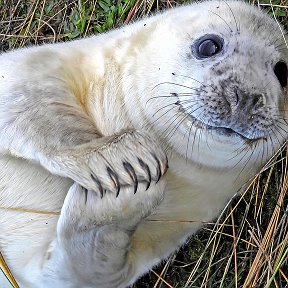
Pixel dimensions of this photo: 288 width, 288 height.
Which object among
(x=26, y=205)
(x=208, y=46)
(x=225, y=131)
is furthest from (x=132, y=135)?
(x=26, y=205)

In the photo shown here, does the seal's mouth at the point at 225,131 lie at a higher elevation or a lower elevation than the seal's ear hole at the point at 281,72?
lower

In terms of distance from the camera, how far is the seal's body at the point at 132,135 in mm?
2660

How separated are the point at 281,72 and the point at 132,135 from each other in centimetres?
79

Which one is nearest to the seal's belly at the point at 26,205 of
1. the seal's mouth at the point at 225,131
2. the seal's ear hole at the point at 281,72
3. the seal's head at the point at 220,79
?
the seal's head at the point at 220,79

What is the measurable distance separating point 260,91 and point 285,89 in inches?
14.8

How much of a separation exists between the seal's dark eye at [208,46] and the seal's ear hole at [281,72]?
0.27m

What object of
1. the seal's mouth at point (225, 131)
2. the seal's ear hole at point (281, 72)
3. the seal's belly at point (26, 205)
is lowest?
the seal's belly at point (26, 205)

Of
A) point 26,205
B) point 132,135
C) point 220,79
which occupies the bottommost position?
point 26,205

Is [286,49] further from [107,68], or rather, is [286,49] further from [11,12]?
[11,12]

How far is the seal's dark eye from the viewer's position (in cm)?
295

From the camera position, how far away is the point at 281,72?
3.06 m

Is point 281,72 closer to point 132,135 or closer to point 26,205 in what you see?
point 132,135

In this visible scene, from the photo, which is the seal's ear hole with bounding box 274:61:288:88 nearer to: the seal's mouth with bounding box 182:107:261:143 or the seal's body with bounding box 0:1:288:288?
the seal's body with bounding box 0:1:288:288

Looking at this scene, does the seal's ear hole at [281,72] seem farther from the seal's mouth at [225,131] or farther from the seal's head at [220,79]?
the seal's mouth at [225,131]
